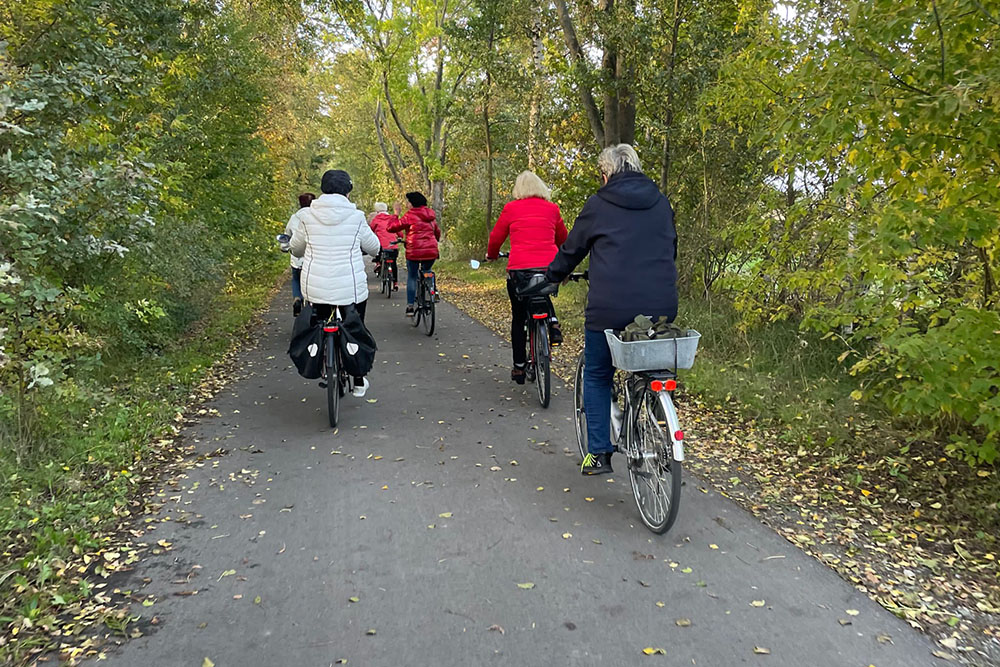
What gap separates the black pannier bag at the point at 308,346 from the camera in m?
6.64

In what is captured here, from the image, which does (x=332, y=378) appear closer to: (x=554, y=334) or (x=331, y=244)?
(x=331, y=244)

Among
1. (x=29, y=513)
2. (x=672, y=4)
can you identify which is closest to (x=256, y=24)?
(x=672, y=4)

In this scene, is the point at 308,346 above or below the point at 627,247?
below

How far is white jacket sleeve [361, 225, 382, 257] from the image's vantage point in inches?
270

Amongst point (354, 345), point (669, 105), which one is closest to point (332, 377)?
point (354, 345)

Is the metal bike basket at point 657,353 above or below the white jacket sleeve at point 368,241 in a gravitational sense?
below

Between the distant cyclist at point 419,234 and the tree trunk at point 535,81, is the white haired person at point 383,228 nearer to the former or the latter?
the distant cyclist at point 419,234

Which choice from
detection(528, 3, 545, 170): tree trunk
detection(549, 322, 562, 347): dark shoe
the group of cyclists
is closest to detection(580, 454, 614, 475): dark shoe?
the group of cyclists

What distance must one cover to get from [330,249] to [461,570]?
144 inches

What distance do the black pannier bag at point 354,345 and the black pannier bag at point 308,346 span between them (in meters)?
0.21

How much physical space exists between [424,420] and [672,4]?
6.96 meters

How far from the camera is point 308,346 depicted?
666 cm

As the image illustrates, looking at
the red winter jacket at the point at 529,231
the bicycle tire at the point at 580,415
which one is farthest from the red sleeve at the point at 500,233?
the bicycle tire at the point at 580,415

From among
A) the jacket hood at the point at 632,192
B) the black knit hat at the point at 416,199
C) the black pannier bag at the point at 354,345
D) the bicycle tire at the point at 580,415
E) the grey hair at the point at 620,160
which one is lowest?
the bicycle tire at the point at 580,415
